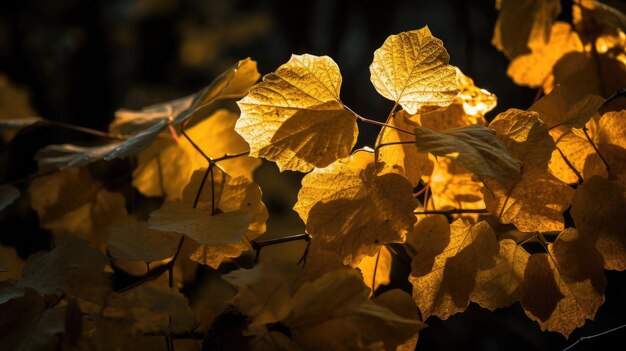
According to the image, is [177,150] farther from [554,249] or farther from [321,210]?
[554,249]

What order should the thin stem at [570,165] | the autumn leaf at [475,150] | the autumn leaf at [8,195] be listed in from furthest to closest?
the autumn leaf at [8,195] → the thin stem at [570,165] → the autumn leaf at [475,150]

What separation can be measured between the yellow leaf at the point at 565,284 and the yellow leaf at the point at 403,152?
0.35 ft

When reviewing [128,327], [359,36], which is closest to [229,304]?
[128,327]

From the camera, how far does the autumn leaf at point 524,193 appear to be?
0.45 meters

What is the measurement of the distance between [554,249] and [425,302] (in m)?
0.10

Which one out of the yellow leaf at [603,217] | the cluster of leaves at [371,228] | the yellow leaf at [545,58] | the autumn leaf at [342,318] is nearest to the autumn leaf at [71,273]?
the cluster of leaves at [371,228]

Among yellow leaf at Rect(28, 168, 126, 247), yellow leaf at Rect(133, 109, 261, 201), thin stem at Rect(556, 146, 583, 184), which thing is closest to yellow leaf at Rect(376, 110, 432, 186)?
thin stem at Rect(556, 146, 583, 184)

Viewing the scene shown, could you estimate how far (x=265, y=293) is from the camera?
0.40m

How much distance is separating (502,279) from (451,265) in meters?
0.04

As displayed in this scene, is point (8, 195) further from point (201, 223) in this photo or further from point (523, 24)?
point (523, 24)

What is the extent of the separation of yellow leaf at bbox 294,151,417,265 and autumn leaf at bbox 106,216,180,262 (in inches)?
4.0

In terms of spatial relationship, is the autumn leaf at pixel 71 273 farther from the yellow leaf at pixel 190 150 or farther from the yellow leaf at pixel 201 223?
the yellow leaf at pixel 190 150

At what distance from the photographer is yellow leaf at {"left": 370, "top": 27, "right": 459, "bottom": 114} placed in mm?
476

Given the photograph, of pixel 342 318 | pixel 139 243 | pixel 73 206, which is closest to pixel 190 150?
pixel 73 206
